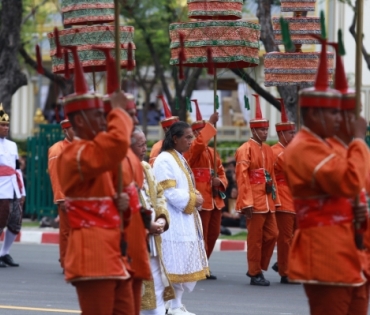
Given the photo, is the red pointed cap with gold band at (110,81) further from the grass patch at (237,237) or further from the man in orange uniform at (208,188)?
the grass patch at (237,237)

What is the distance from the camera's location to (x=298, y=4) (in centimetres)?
1369

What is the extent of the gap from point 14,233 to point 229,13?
4.38 meters

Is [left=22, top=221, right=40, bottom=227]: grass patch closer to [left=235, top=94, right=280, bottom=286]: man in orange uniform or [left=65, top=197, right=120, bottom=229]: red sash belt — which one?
[left=235, top=94, right=280, bottom=286]: man in orange uniform

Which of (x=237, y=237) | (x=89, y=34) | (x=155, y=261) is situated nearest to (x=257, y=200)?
(x=89, y=34)

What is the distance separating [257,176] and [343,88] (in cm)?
640

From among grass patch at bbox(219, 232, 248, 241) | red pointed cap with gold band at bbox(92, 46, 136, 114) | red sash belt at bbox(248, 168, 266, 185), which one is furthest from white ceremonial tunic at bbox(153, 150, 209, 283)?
grass patch at bbox(219, 232, 248, 241)

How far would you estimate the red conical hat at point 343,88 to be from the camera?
6.71 metres

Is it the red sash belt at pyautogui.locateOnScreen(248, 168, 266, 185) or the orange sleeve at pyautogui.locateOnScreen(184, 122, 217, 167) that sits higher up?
the orange sleeve at pyautogui.locateOnScreen(184, 122, 217, 167)

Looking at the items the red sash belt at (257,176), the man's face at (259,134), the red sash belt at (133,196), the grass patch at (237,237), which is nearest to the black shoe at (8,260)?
the red sash belt at (257,176)

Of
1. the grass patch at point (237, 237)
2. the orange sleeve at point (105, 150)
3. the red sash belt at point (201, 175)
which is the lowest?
the grass patch at point (237, 237)

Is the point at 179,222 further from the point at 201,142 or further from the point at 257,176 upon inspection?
the point at 257,176

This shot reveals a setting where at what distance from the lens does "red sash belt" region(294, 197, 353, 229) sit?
6.57 m

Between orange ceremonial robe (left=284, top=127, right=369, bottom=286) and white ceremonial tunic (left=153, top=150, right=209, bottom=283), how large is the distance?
3.60 metres

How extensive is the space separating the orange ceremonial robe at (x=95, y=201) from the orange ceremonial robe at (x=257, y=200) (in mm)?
6410
